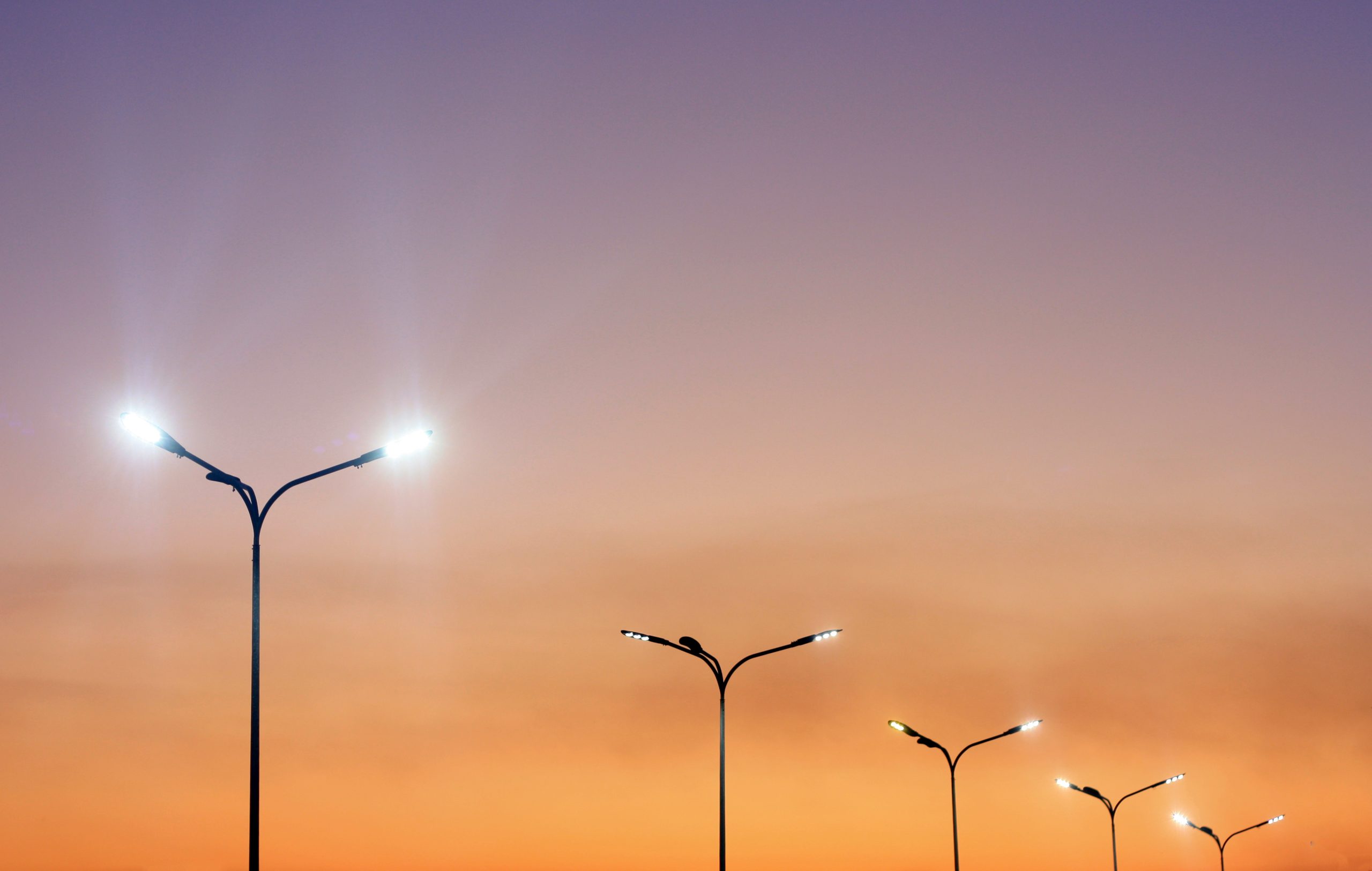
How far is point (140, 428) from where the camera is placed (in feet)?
70.0

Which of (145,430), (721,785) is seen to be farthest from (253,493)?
(721,785)

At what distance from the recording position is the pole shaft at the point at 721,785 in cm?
3800

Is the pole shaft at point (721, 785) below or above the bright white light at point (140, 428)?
below

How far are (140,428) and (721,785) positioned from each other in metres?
21.7

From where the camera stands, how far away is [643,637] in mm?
38531

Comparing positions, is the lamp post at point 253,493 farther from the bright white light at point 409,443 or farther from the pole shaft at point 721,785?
the pole shaft at point 721,785

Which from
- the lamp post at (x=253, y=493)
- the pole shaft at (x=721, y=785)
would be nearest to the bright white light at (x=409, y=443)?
the lamp post at (x=253, y=493)

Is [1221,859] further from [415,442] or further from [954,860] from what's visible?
[415,442]

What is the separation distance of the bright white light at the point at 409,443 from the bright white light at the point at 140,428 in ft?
11.4

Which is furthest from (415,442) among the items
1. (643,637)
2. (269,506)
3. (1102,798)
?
(1102,798)

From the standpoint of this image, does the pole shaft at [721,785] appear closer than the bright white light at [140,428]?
No

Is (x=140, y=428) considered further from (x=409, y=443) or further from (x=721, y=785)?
(x=721, y=785)

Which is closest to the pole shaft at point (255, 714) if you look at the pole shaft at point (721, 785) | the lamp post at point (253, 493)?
the lamp post at point (253, 493)

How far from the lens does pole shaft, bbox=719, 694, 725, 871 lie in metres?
38.0
